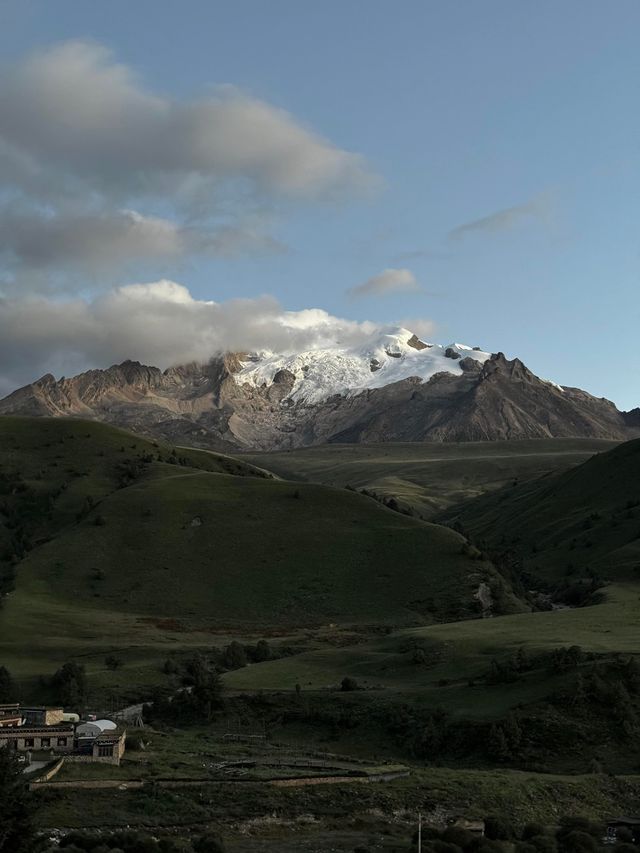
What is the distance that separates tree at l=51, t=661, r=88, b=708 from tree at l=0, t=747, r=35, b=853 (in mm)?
46720

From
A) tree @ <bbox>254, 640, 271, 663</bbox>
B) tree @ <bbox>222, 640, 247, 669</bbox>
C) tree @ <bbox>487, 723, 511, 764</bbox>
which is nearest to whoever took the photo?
tree @ <bbox>487, 723, 511, 764</bbox>

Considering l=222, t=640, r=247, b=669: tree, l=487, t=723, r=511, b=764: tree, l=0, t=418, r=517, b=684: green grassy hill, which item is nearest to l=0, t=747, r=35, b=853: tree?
l=487, t=723, r=511, b=764: tree

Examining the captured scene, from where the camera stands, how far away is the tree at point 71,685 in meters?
98.3

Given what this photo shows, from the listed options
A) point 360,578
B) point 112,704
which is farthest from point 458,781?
point 360,578

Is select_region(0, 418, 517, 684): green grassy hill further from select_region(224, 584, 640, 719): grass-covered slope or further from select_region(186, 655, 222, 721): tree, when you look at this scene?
select_region(224, 584, 640, 719): grass-covered slope

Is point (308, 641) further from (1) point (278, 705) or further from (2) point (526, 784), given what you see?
(2) point (526, 784)

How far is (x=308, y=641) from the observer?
12825cm

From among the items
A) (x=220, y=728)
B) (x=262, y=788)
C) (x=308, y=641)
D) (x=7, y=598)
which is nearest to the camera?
(x=262, y=788)

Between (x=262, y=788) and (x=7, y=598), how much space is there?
87.3 m

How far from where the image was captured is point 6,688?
101375 mm

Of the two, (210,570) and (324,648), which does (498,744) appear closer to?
(324,648)

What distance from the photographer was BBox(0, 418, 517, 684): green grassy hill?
13388cm

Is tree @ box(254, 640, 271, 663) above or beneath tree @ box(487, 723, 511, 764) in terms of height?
above

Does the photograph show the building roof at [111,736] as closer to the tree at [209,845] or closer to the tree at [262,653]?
the tree at [209,845]
